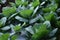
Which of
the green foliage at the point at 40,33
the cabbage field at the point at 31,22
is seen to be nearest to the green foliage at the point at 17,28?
the cabbage field at the point at 31,22

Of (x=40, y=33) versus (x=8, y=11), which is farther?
(x=8, y=11)

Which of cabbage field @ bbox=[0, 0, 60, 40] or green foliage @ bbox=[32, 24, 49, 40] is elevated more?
cabbage field @ bbox=[0, 0, 60, 40]

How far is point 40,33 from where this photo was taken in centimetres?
147

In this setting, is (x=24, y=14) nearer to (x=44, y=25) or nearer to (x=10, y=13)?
(x=10, y=13)

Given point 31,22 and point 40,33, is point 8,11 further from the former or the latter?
point 40,33

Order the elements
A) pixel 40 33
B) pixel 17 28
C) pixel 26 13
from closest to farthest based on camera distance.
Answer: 1. pixel 40 33
2. pixel 17 28
3. pixel 26 13

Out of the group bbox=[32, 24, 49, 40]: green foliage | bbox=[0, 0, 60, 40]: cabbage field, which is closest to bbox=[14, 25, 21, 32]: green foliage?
bbox=[0, 0, 60, 40]: cabbage field

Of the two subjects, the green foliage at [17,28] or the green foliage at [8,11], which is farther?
the green foliage at [8,11]

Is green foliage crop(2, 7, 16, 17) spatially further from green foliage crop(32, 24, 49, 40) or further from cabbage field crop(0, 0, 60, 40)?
green foliage crop(32, 24, 49, 40)

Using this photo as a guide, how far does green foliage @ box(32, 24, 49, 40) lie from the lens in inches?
57.3

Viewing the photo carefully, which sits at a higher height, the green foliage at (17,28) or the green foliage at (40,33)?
the green foliage at (17,28)

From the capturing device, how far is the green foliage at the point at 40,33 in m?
1.45

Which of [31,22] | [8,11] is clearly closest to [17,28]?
[31,22]

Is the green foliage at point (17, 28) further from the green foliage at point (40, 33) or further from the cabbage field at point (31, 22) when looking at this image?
the green foliage at point (40, 33)
